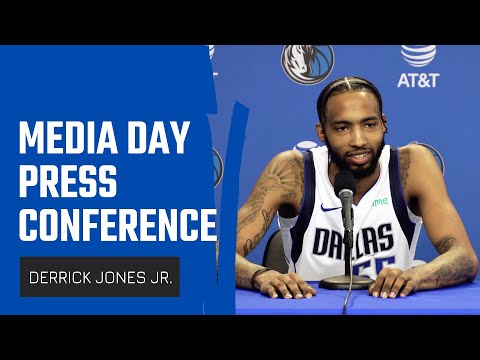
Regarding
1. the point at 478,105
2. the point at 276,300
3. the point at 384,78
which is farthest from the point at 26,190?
the point at 478,105

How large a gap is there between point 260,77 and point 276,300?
191 centimetres

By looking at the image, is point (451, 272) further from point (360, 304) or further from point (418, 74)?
point (418, 74)

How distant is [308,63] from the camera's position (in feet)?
15.4

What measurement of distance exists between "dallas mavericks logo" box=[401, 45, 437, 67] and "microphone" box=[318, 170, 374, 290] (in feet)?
5.54

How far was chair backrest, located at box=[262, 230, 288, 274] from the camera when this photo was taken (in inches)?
155

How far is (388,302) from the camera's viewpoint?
3.12m

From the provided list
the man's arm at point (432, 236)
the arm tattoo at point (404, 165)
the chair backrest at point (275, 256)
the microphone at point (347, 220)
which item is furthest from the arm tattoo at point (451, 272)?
the chair backrest at point (275, 256)

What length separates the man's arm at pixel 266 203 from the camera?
3593 millimetres

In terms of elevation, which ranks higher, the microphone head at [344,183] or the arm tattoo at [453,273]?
the microphone head at [344,183]

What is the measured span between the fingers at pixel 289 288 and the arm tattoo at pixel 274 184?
688mm

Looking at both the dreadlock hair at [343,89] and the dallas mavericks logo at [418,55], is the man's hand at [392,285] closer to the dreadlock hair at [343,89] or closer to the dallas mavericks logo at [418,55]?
the dreadlock hair at [343,89]

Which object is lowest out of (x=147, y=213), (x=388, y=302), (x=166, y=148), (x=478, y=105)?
(x=388, y=302)

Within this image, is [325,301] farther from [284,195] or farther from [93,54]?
[93,54]

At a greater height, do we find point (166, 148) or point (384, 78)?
point (384, 78)
